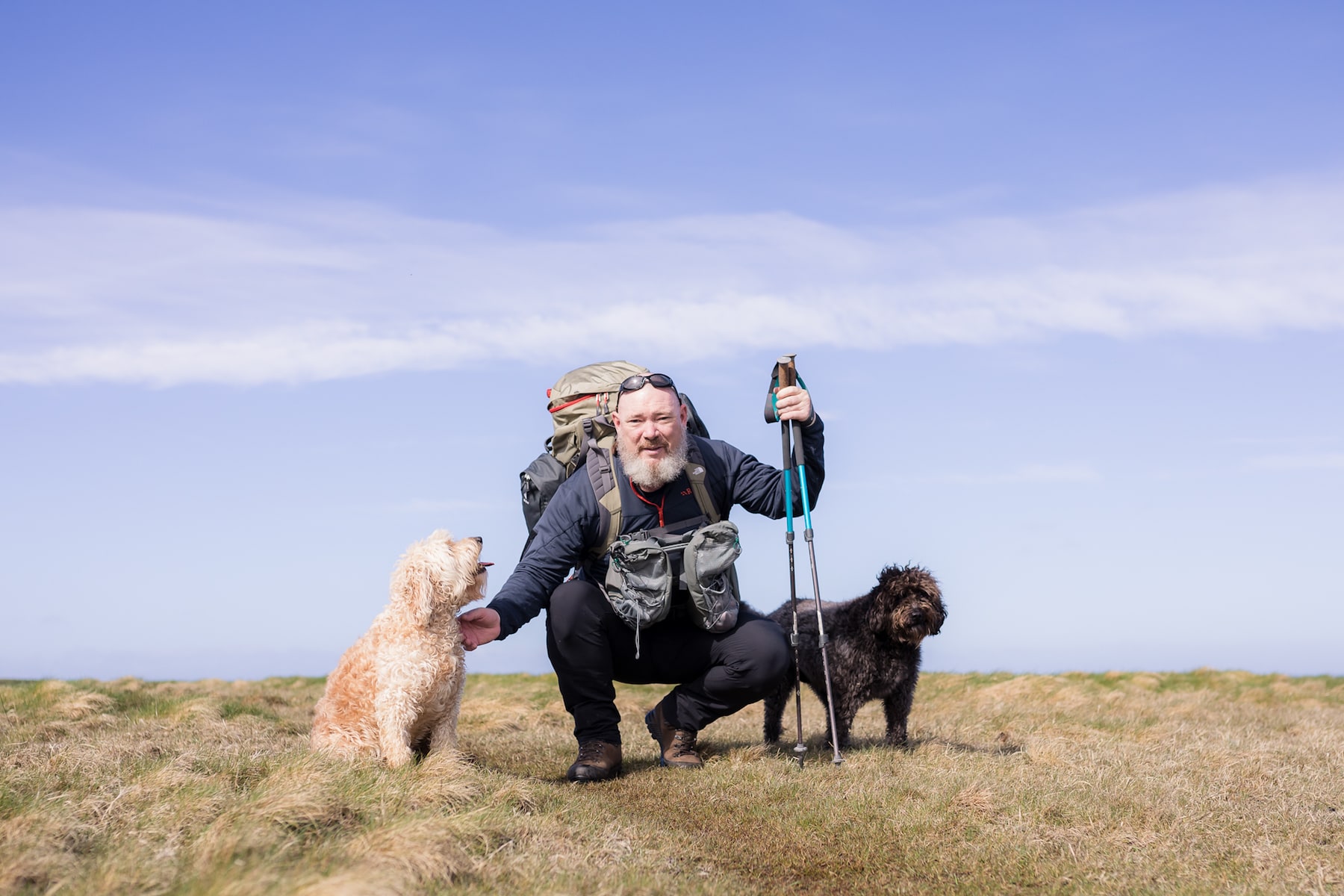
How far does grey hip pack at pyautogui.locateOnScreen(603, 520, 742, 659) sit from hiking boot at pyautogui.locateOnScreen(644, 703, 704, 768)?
0.72 metres

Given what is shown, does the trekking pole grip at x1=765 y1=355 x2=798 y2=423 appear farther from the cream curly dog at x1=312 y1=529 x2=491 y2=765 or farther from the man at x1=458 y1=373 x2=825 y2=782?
the cream curly dog at x1=312 y1=529 x2=491 y2=765

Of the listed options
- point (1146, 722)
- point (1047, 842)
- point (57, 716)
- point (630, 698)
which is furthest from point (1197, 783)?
point (57, 716)

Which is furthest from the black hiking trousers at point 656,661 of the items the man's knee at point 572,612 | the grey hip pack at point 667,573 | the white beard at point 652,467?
the white beard at point 652,467

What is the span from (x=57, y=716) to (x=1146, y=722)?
10.7 meters

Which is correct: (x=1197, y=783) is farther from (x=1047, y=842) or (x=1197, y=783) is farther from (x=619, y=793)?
(x=619, y=793)

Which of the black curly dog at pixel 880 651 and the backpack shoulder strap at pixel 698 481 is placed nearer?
the backpack shoulder strap at pixel 698 481

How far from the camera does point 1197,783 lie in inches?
233

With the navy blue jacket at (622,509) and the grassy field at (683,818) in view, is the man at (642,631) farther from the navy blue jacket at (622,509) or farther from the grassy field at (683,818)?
the grassy field at (683,818)

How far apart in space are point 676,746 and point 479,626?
5.75ft

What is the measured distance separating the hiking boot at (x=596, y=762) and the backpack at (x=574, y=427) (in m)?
1.39

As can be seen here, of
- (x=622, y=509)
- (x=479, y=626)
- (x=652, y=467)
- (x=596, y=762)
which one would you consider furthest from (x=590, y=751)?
(x=652, y=467)

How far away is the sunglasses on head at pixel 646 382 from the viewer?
262 inches

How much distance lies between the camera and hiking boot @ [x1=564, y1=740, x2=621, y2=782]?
6.20 m

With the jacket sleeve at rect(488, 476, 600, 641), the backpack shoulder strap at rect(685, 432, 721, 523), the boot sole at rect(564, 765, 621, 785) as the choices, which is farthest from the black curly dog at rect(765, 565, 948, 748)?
the jacket sleeve at rect(488, 476, 600, 641)
